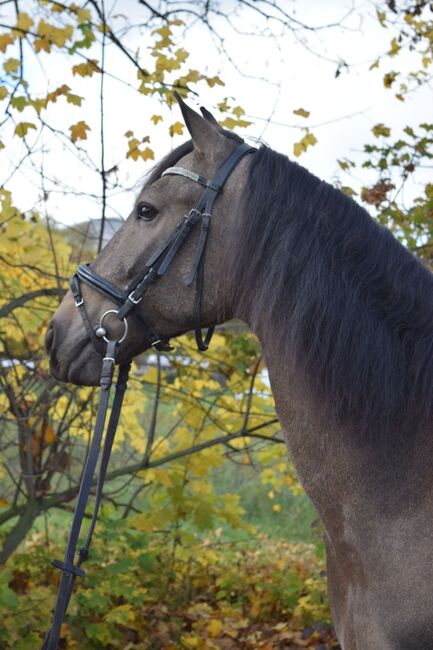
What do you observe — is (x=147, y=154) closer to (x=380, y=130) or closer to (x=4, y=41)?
(x=4, y=41)

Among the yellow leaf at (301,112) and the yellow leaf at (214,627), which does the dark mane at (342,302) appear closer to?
the yellow leaf at (301,112)

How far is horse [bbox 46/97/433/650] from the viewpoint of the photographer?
197cm

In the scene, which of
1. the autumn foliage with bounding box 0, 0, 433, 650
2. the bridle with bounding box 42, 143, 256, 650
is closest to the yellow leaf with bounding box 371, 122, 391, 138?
the autumn foliage with bounding box 0, 0, 433, 650

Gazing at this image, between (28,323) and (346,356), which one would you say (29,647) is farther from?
(346,356)

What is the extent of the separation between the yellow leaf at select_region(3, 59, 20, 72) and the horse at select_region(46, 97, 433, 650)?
6.67 ft

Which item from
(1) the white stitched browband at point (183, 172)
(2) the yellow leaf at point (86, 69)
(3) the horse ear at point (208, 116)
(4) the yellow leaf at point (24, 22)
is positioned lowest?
(1) the white stitched browband at point (183, 172)

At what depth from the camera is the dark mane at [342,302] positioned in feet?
6.70

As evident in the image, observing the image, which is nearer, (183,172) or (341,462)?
(341,462)

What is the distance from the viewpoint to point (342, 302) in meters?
2.08

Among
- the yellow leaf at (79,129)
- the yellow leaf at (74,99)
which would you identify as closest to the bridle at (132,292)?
the yellow leaf at (74,99)

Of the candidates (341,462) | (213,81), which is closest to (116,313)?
(341,462)

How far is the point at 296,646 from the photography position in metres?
4.82

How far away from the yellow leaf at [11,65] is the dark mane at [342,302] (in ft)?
7.60

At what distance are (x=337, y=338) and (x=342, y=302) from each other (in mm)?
96
